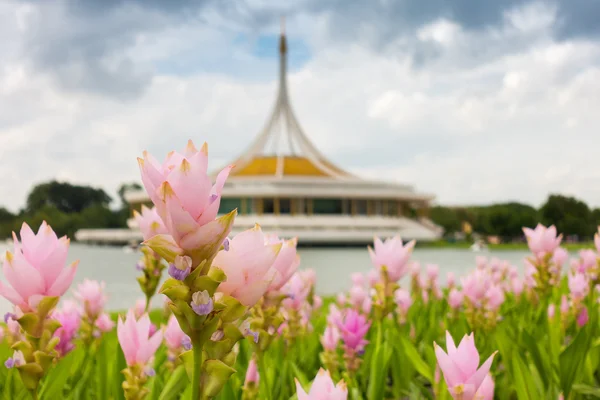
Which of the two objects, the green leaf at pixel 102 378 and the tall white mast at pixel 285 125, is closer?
the green leaf at pixel 102 378

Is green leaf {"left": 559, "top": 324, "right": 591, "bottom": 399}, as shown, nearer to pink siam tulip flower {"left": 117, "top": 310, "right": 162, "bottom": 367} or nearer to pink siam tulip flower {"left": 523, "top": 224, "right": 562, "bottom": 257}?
pink siam tulip flower {"left": 523, "top": 224, "right": 562, "bottom": 257}

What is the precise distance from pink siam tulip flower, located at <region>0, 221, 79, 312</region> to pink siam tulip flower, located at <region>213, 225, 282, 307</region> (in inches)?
29.2

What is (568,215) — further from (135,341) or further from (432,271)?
(135,341)

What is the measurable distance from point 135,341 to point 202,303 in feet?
3.59

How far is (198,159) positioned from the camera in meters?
1.31

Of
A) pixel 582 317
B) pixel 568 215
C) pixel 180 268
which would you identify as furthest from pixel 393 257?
pixel 568 215

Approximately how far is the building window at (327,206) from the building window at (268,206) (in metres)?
4.24

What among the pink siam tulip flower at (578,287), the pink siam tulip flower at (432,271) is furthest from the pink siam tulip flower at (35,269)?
the pink siam tulip flower at (432,271)

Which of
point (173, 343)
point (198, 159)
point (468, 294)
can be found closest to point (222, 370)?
point (198, 159)

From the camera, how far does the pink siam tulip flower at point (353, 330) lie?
127 inches

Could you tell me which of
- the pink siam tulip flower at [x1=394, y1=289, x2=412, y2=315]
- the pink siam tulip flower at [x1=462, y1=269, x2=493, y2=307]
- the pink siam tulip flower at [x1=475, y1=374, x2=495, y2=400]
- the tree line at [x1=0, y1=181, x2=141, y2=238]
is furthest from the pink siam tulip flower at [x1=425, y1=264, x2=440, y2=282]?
the tree line at [x1=0, y1=181, x2=141, y2=238]

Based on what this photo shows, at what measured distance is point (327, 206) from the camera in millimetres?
57750

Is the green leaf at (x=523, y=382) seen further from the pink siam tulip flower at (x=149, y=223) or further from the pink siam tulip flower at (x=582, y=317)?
the pink siam tulip flower at (x=582, y=317)

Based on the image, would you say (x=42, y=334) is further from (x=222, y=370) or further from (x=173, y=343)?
(x=173, y=343)
